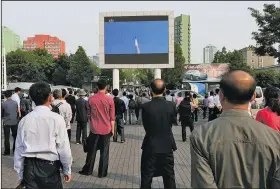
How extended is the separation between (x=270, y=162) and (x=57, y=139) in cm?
255

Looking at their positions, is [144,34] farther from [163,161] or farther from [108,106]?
[163,161]

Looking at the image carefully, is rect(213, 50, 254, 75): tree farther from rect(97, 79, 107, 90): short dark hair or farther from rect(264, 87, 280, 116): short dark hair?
rect(264, 87, 280, 116): short dark hair

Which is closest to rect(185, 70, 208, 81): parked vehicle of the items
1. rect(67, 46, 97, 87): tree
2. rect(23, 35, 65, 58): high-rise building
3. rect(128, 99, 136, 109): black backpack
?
rect(67, 46, 97, 87): tree

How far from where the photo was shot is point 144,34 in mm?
25734

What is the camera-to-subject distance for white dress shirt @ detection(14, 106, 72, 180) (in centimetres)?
426

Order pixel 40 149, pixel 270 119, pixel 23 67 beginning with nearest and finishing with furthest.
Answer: pixel 40 149
pixel 270 119
pixel 23 67

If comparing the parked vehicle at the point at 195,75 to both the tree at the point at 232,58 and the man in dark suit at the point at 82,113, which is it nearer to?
the tree at the point at 232,58

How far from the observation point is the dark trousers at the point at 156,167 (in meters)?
5.54

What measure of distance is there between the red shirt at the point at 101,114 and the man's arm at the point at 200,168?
213 inches

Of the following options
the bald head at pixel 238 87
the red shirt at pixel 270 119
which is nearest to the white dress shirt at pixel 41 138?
the bald head at pixel 238 87

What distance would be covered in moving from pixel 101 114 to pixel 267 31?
18.2 metres

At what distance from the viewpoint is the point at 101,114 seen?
25.6ft

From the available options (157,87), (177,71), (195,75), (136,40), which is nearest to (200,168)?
(157,87)

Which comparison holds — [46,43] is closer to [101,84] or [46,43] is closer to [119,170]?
[119,170]
